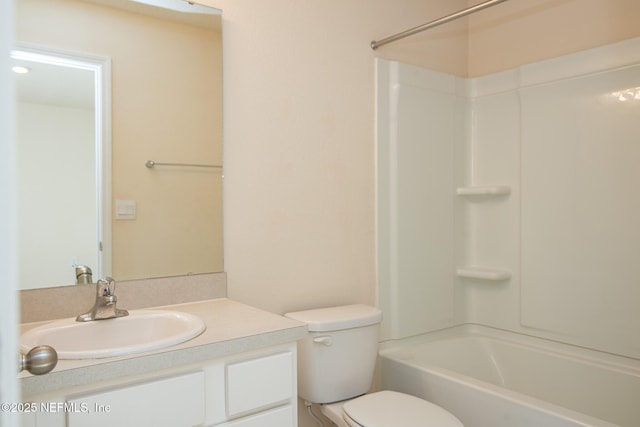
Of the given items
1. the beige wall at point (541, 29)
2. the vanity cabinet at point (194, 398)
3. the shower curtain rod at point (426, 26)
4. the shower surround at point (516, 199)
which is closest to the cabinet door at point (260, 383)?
the vanity cabinet at point (194, 398)

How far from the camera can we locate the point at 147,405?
109 centimetres

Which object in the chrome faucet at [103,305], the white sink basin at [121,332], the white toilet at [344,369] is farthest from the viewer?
the white toilet at [344,369]

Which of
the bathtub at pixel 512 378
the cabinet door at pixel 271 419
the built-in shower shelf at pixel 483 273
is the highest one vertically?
the built-in shower shelf at pixel 483 273

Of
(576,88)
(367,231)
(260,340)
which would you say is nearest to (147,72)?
(260,340)

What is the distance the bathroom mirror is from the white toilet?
0.49m

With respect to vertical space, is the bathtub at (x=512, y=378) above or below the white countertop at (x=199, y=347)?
below

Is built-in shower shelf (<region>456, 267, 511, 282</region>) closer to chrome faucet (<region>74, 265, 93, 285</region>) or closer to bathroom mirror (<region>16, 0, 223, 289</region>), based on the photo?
bathroom mirror (<region>16, 0, 223, 289</region>)

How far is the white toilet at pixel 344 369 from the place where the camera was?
1679mm

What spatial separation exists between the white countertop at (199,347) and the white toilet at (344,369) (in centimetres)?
35

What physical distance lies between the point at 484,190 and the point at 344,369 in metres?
1.33

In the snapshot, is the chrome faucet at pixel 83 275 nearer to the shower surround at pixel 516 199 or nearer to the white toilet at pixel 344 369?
the white toilet at pixel 344 369

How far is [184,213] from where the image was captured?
1697 millimetres

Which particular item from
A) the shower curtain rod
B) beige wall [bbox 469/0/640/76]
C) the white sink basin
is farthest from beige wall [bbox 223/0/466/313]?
beige wall [bbox 469/0/640/76]

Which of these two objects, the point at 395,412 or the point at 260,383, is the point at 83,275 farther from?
the point at 395,412
